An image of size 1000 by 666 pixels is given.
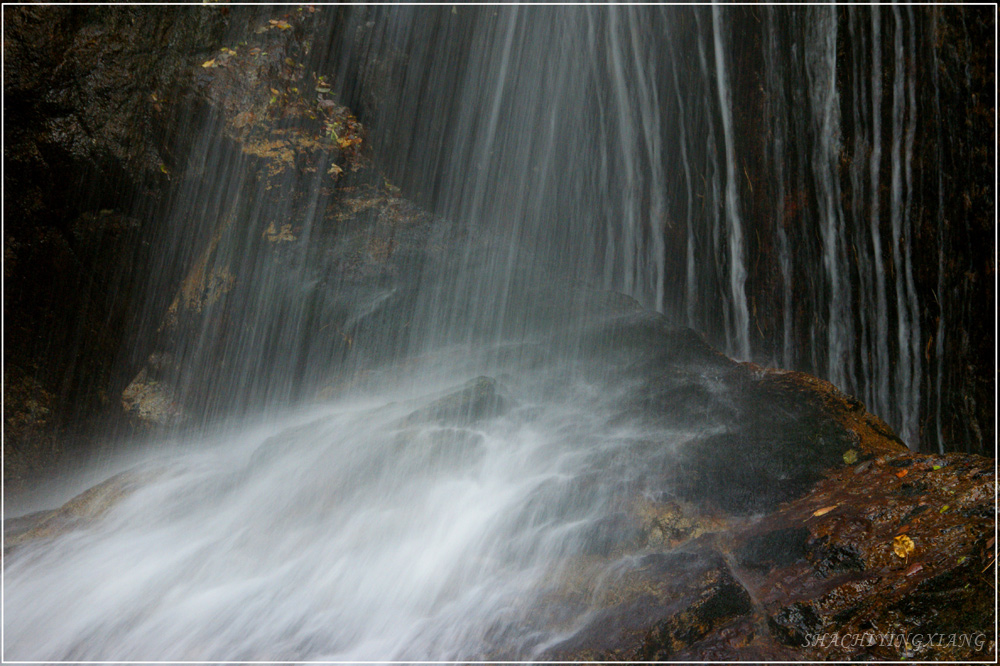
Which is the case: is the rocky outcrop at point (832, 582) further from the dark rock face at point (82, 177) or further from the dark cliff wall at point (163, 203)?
the dark rock face at point (82, 177)

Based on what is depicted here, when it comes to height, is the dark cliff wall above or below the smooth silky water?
above

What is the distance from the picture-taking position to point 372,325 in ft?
22.3

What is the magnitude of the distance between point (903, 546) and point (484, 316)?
517cm

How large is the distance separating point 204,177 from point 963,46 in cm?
741

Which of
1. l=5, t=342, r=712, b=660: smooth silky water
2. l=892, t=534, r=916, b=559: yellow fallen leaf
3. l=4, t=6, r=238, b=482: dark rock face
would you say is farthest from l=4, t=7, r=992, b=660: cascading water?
l=892, t=534, r=916, b=559: yellow fallen leaf

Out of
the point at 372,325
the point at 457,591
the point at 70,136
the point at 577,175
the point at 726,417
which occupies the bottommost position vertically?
the point at 457,591

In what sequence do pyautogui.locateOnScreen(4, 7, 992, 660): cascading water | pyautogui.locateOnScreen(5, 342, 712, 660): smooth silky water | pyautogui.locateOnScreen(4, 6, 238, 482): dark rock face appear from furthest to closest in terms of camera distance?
pyautogui.locateOnScreen(4, 6, 238, 482): dark rock face < pyautogui.locateOnScreen(4, 7, 992, 660): cascading water < pyautogui.locateOnScreen(5, 342, 712, 660): smooth silky water

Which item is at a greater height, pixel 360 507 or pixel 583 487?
pixel 583 487

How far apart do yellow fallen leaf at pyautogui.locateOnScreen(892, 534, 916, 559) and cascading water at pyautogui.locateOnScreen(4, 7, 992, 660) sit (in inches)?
38.2

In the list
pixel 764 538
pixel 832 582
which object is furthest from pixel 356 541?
pixel 832 582

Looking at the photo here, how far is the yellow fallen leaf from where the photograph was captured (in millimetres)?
2665

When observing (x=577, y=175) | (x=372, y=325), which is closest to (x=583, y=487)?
(x=372, y=325)

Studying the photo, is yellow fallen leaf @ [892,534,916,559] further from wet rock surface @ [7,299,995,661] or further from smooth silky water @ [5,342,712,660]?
smooth silky water @ [5,342,712,660]

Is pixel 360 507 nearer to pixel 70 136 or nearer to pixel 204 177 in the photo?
pixel 204 177
